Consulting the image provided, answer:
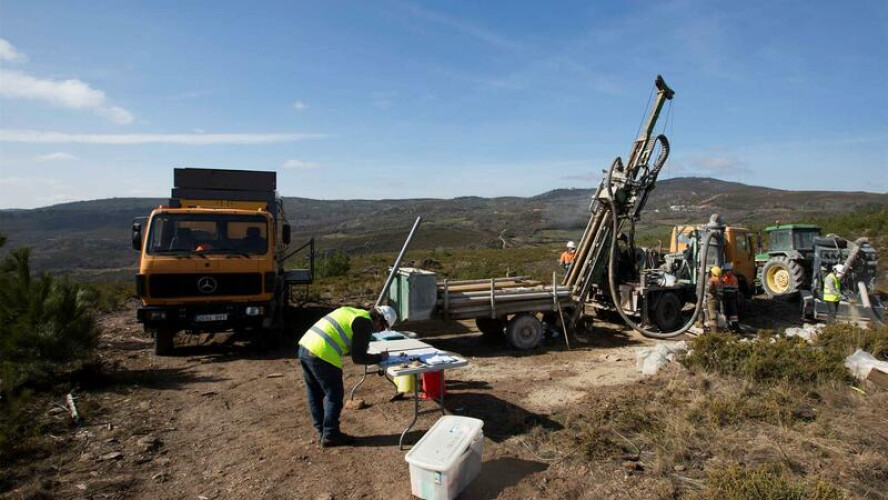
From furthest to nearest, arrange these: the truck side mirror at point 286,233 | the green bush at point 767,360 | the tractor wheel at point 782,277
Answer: the tractor wheel at point 782,277
the truck side mirror at point 286,233
the green bush at point 767,360

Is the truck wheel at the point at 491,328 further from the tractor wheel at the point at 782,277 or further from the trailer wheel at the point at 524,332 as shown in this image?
the tractor wheel at the point at 782,277

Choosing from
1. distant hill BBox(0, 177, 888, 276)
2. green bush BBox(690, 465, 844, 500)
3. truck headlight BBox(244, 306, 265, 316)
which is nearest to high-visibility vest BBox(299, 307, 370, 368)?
green bush BBox(690, 465, 844, 500)

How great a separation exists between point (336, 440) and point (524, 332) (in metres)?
5.50

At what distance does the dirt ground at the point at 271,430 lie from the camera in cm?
470

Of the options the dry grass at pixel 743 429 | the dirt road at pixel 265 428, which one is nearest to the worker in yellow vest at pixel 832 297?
the dry grass at pixel 743 429

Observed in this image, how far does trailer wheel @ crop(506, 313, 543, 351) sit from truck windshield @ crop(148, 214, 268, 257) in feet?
16.0

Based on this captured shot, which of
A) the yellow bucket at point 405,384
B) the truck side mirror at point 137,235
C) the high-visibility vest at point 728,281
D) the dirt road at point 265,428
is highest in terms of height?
the truck side mirror at point 137,235

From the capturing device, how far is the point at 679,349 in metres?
8.79

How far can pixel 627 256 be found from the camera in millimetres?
12359

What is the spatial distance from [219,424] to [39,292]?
3732 mm

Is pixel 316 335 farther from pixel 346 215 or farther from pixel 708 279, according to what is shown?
pixel 346 215

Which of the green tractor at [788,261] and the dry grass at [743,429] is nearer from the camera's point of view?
the dry grass at [743,429]

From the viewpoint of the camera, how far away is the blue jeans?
5.40 metres

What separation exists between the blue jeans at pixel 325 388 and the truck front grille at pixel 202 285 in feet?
14.1
